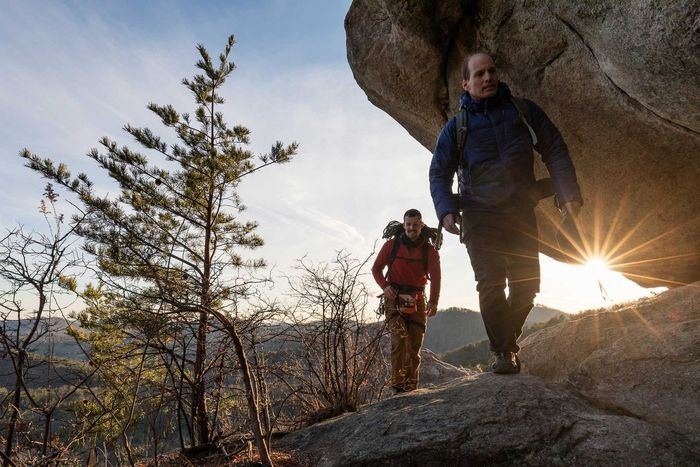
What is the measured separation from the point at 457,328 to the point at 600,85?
367 ft

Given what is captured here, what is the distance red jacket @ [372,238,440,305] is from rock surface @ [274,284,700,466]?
169 centimetres

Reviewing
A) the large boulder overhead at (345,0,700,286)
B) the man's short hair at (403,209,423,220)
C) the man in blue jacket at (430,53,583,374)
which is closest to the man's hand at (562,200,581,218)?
the man in blue jacket at (430,53,583,374)

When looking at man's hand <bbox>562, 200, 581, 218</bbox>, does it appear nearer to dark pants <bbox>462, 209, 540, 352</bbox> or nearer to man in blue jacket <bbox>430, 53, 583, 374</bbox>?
man in blue jacket <bbox>430, 53, 583, 374</bbox>

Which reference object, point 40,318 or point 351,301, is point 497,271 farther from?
point 40,318

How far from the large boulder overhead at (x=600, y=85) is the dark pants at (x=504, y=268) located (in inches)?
57.9

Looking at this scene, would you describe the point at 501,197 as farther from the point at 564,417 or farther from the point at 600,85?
the point at 600,85

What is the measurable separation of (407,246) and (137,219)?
8.53 metres

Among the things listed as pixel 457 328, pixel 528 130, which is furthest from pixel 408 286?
pixel 457 328

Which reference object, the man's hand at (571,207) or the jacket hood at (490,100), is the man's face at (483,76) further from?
the man's hand at (571,207)

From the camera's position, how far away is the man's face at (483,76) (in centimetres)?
Answer: 311

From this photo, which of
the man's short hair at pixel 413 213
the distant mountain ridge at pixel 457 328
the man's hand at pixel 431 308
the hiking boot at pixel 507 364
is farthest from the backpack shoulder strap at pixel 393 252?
the distant mountain ridge at pixel 457 328

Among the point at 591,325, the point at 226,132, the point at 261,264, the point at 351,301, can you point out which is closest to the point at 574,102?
the point at 591,325

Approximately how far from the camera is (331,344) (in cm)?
426

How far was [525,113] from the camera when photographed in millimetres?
3104
